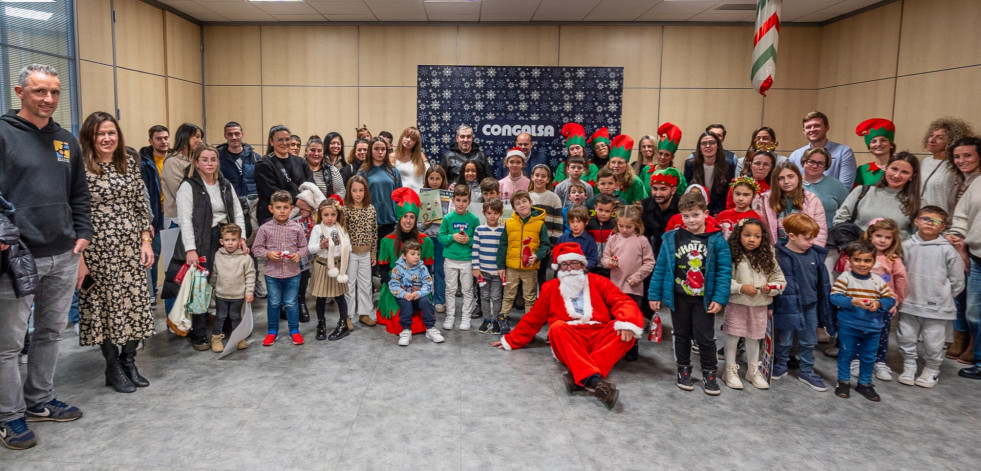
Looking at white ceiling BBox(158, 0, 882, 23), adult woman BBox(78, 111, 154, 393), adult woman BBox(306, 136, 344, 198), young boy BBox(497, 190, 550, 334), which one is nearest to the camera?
adult woman BBox(78, 111, 154, 393)

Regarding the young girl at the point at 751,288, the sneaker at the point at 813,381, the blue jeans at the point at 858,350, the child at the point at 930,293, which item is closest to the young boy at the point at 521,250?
the young girl at the point at 751,288

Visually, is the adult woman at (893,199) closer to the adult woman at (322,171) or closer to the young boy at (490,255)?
the young boy at (490,255)

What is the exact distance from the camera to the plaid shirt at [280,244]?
402 centimetres

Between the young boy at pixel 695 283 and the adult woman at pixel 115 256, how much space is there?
10.6 feet

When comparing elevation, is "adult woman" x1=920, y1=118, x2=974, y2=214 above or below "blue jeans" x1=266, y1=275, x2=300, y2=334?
above

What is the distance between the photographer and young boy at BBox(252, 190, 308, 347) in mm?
4016

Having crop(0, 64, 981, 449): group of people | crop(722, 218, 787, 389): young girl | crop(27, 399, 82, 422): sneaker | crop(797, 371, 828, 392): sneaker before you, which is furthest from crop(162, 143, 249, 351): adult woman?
crop(797, 371, 828, 392): sneaker

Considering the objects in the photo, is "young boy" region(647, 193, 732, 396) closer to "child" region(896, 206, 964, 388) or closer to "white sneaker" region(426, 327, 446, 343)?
"child" region(896, 206, 964, 388)

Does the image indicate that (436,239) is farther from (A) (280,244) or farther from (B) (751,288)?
(B) (751,288)

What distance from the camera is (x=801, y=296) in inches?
139

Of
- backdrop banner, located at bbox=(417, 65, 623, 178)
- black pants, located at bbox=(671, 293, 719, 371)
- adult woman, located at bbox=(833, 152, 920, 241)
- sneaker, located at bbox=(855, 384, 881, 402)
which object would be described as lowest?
sneaker, located at bbox=(855, 384, 881, 402)

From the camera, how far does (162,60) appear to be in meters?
7.09

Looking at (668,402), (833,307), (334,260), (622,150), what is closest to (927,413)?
(833,307)

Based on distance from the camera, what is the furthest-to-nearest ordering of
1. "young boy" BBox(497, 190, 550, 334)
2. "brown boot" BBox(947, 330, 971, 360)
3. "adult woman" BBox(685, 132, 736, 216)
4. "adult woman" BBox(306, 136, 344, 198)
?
"adult woman" BBox(306, 136, 344, 198) < "adult woman" BBox(685, 132, 736, 216) < "young boy" BBox(497, 190, 550, 334) < "brown boot" BBox(947, 330, 971, 360)
